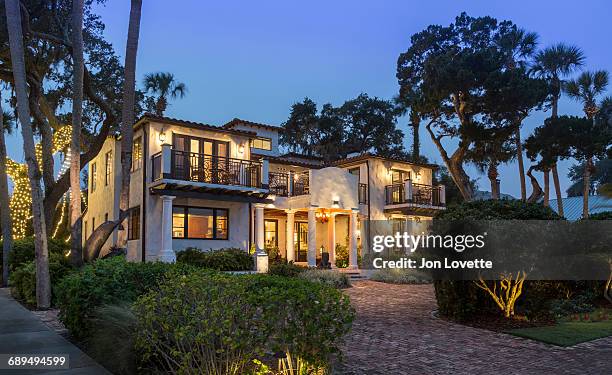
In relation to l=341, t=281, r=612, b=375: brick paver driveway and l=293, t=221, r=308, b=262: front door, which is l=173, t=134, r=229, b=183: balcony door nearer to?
l=293, t=221, r=308, b=262: front door

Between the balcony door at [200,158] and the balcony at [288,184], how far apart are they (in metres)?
3.41

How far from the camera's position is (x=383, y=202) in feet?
87.8

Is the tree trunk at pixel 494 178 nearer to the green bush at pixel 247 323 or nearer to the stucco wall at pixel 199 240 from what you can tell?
the stucco wall at pixel 199 240

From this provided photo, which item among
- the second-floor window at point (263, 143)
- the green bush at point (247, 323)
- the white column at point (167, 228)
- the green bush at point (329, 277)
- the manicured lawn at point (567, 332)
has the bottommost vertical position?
the manicured lawn at point (567, 332)

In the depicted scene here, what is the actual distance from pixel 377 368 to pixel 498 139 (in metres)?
22.6

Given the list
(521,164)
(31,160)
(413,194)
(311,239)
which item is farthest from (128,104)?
(521,164)

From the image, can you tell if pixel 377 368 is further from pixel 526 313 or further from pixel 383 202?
pixel 383 202

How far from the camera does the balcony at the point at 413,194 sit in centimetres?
2614

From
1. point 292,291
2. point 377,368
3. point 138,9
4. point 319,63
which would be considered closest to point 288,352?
point 292,291

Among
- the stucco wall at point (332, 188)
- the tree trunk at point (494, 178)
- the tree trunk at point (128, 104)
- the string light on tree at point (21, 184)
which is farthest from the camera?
the tree trunk at point (494, 178)

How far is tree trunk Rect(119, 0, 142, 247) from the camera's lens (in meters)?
13.1

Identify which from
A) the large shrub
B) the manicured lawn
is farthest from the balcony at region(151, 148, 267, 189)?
the manicured lawn

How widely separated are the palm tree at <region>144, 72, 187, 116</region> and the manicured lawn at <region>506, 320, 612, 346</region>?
24.3m

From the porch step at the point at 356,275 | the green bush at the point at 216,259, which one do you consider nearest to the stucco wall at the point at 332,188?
the porch step at the point at 356,275
